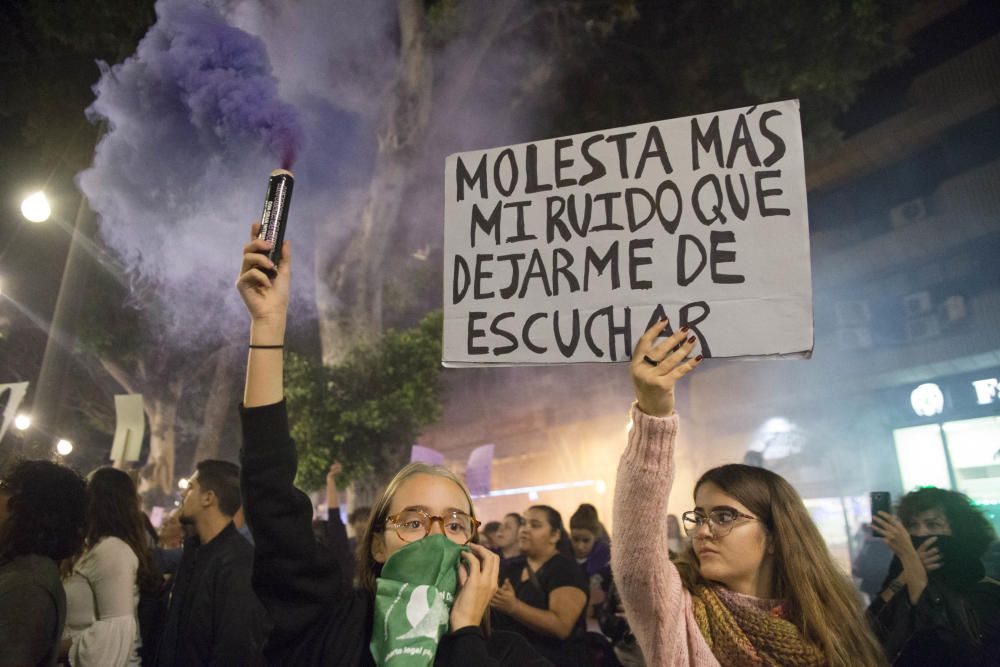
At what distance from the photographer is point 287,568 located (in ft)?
6.08

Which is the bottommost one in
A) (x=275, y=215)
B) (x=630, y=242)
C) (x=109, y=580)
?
(x=109, y=580)

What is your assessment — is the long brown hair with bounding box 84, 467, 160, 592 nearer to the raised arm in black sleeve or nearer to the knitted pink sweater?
the raised arm in black sleeve

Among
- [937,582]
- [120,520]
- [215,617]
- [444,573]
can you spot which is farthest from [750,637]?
[120,520]

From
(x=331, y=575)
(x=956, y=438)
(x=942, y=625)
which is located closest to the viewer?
(x=331, y=575)

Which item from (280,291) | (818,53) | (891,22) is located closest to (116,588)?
(280,291)

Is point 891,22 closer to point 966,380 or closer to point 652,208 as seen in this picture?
point 966,380

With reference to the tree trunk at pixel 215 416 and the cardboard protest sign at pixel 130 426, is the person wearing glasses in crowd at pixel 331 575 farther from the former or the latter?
the tree trunk at pixel 215 416

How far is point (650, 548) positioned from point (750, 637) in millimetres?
465

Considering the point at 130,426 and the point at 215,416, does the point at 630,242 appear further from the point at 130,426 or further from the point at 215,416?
the point at 215,416

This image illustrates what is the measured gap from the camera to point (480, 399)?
24.3 metres

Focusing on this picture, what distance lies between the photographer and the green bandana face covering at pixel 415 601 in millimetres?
1718

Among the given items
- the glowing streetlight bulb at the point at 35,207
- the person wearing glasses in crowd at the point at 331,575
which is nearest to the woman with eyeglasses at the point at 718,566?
the person wearing glasses in crowd at the point at 331,575

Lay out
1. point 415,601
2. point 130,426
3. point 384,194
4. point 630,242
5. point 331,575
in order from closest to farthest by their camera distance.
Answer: point 415,601, point 331,575, point 630,242, point 130,426, point 384,194

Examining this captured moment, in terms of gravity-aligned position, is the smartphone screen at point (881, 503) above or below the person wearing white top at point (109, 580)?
above
